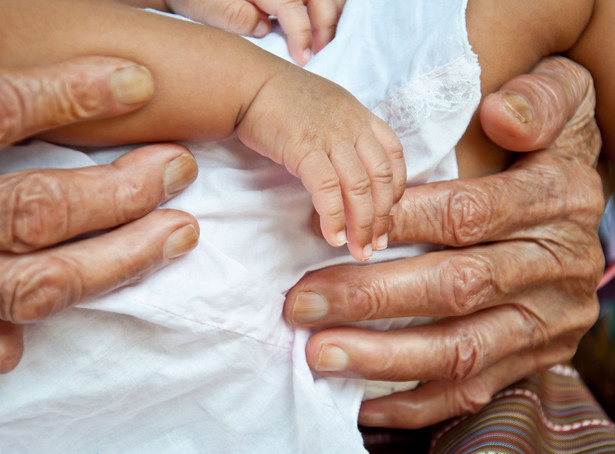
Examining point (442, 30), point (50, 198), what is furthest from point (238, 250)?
point (442, 30)

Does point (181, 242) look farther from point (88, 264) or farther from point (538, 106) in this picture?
point (538, 106)

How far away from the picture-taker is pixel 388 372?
0.85 m

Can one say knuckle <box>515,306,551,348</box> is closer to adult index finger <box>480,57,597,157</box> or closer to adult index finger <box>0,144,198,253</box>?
adult index finger <box>480,57,597,157</box>

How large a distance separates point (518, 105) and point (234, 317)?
52cm

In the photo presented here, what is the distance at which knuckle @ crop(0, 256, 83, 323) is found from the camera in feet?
1.86

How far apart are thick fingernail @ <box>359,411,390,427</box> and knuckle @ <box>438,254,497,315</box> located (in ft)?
0.82

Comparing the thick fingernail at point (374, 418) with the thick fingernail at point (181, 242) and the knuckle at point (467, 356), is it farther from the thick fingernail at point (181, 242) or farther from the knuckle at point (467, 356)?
the thick fingernail at point (181, 242)

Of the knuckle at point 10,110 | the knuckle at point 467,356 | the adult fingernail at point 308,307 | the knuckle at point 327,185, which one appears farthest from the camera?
the knuckle at point 467,356

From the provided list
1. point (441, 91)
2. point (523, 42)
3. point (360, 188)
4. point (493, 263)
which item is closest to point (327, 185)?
point (360, 188)

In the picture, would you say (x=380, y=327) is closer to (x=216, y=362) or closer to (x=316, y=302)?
(x=316, y=302)

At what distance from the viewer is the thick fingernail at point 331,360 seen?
2.56ft

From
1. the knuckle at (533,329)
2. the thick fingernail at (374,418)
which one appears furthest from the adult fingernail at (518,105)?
the thick fingernail at (374,418)

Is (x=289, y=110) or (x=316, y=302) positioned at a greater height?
(x=289, y=110)

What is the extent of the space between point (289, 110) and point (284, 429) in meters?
0.45
